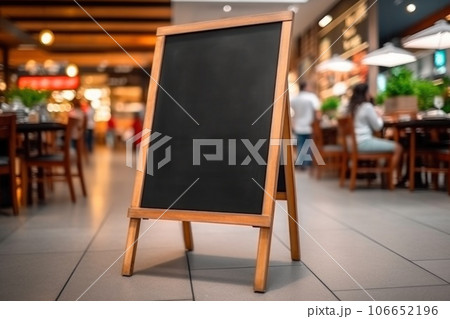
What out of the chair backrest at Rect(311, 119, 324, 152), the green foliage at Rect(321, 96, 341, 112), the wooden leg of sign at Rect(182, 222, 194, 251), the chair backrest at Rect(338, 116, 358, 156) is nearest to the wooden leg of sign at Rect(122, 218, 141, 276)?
the wooden leg of sign at Rect(182, 222, 194, 251)

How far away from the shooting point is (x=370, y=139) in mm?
5215

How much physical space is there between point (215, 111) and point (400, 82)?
12.7ft

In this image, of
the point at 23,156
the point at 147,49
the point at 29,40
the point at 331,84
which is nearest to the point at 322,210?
the point at 23,156

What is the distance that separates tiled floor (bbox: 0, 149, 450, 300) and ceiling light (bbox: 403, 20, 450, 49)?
40.8 inches

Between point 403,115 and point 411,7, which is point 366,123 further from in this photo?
point 411,7

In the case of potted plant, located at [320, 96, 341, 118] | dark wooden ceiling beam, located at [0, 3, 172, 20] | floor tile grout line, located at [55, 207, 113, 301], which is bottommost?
floor tile grout line, located at [55, 207, 113, 301]

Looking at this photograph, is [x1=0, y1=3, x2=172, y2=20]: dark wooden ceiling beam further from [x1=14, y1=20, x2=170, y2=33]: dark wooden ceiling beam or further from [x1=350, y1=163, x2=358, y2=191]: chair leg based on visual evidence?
[x1=350, y1=163, x2=358, y2=191]: chair leg

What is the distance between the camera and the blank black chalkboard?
202cm

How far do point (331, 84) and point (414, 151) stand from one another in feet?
18.2

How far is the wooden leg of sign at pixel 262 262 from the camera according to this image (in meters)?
1.92

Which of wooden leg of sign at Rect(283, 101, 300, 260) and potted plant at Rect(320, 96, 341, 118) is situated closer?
wooden leg of sign at Rect(283, 101, 300, 260)

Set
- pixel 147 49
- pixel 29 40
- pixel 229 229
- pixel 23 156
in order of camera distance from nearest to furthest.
→ pixel 229 229 → pixel 23 156 → pixel 29 40 → pixel 147 49

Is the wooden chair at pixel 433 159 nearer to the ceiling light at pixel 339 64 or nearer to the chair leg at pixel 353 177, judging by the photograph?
the chair leg at pixel 353 177
